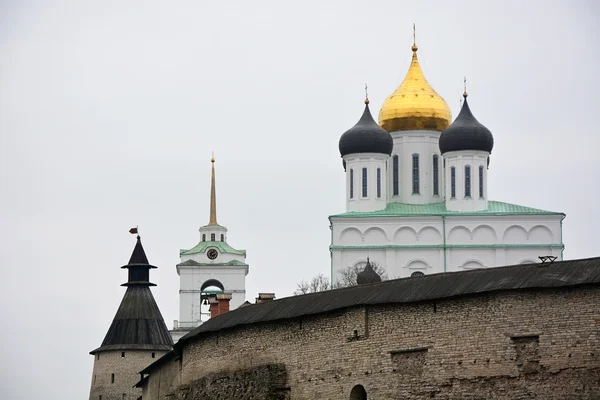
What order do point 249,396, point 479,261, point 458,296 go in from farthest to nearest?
point 479,261 → point 249,396 → point 458,296

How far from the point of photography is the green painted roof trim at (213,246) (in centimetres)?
7812

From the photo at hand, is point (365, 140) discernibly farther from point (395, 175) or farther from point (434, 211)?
point (434, 211)

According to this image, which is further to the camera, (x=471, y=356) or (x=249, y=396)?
(x=249, y=396)

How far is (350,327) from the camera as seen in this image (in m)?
26.0

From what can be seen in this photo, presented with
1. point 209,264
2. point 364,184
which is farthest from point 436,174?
point 209,264

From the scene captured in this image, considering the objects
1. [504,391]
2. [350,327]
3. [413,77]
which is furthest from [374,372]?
[413,77]

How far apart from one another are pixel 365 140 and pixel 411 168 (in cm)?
323

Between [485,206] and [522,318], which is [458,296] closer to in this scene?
[522,318]

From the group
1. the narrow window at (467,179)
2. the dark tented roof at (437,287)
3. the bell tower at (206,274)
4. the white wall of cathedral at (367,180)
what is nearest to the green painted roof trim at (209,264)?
the bell tower at (206,274)

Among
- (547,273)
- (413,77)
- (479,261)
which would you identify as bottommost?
(547,273)

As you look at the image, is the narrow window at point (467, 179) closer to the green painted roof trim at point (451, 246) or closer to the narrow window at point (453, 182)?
the narrow window at point (453, 182)

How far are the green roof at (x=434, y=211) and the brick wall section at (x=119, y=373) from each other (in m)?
19.6

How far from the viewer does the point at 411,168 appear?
218ft

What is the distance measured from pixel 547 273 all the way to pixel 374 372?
305cm
